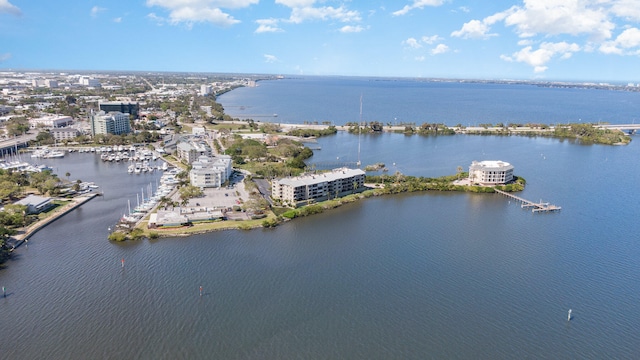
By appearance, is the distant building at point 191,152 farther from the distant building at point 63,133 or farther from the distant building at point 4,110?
the distant building at point 4,110

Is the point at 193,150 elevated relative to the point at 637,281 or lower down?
elevated

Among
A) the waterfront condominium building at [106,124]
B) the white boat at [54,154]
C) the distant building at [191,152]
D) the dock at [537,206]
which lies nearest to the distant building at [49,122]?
the waterfront condominium building at [106,124]

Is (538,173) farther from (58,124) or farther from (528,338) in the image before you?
(58,124)

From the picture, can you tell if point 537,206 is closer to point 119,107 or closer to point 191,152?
point 191,152

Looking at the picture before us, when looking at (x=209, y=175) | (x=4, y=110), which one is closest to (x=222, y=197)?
(x=209, y=175)

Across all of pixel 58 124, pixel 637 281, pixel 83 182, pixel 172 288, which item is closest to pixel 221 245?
pixel 172 288

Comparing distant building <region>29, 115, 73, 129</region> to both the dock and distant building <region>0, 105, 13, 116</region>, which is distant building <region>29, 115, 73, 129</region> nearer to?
distant building <region>0, 105, 13, 116</region>

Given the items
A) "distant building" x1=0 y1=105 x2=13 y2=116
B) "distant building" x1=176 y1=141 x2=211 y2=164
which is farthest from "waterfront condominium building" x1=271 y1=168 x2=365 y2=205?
"distant building" x1=0 y1=105 x2=13 y2=116
